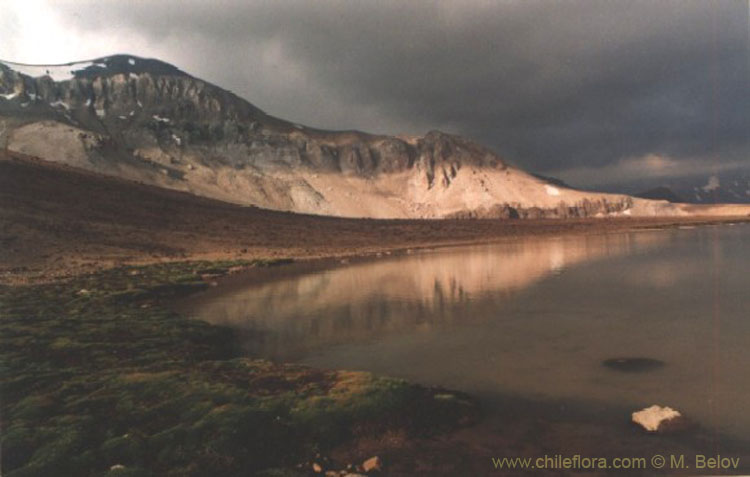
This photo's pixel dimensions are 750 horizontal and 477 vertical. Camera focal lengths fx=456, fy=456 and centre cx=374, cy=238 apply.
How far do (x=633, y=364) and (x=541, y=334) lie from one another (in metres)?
5.46

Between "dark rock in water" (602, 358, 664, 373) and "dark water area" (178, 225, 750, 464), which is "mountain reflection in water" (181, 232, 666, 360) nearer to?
"dark water area" (178, 225, 750, 464)

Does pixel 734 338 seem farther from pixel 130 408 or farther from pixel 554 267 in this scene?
pixel 554 267

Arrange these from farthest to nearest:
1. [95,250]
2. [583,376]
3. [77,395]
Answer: [95,250] < [583,376] < [77,395]

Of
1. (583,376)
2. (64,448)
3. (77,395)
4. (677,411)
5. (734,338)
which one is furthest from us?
(734,338)

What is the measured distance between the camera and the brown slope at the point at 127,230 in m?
62.8

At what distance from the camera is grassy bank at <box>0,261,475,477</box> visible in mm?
12109

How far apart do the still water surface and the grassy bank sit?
9.09ft

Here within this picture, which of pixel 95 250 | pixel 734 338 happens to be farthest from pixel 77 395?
pixel 95 250

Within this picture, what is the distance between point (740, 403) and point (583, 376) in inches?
182

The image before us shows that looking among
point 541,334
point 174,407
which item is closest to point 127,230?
point 174,407

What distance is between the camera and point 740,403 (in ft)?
46.2

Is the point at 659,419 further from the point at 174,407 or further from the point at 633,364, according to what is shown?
the point at 174,407

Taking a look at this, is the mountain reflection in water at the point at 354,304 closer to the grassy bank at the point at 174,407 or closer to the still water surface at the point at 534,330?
the still water surface at the point at 534,330

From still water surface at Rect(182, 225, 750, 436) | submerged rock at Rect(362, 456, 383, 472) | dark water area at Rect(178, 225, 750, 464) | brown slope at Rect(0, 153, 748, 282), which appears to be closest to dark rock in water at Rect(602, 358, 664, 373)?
dark water area at Rect(178, 225, 750, 464)
